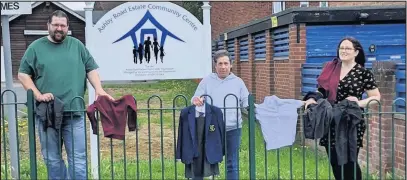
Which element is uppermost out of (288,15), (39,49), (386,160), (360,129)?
(288,15)

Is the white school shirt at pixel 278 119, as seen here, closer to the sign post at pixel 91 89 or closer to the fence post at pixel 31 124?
the fence post at pixel 31 124

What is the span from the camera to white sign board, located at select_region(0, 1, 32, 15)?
6.43 m

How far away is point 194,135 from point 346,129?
138cm

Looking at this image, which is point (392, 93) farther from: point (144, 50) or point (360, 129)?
point (144, 50)

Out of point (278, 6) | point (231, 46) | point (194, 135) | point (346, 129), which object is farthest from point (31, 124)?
point (278, 6)

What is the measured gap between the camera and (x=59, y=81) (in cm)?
515

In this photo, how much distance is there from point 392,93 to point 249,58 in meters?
6.83

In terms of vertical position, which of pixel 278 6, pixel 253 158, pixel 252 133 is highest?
pixel 278 6

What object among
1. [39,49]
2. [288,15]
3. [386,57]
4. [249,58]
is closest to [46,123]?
[39,49]

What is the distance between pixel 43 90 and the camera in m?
5.16

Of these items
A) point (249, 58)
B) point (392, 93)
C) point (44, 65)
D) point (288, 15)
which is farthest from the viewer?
point (249, 58)

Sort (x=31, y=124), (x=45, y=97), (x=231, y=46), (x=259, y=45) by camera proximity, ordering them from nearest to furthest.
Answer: (x=45, y=97) → (x=31, y=124) → (x=259, y=45) → (x=231, y=46)

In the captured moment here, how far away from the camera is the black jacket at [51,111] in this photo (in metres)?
5.03

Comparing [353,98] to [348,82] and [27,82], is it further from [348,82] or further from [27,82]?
[27,82]
